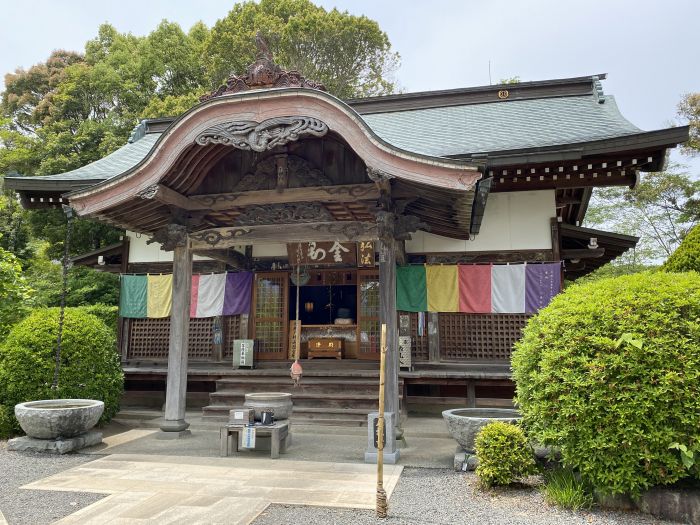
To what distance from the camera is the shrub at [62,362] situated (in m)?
7.52

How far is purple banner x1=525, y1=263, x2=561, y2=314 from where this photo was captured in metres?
8.84

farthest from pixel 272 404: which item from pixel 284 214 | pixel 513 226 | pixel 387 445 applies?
pixel 513 226

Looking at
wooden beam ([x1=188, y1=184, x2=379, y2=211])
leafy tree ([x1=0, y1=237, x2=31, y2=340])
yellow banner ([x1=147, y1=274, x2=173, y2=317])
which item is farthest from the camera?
yellow banner ([x1=147, y1=274, x2=173, y2=317])

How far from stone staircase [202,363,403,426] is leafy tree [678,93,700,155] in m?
21.8

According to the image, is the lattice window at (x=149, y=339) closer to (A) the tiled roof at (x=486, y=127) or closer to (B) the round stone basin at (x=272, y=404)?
(A) the tiled roof at (x=486, y=127)

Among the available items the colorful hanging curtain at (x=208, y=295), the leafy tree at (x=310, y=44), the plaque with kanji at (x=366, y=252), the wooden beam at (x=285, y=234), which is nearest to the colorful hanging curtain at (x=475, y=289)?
the plaque with kanji at (x=366, y=252)

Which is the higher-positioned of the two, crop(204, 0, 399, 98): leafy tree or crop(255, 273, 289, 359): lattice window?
crop(204, 0, 399, 98): leafy tree

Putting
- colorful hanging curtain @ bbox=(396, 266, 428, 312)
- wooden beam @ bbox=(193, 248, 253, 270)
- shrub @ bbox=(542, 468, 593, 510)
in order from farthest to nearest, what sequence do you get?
wooden beam @ bbox=(193, 248, 253, 270), colorful hanging curtain @ bbox=(396, 266, 428, 312), shrub @ bbox=(542, 468, 593, 510)

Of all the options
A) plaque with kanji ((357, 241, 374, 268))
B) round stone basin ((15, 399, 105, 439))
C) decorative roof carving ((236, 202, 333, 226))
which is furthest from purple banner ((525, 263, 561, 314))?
round stone basin ((15, 399, 105, 439))

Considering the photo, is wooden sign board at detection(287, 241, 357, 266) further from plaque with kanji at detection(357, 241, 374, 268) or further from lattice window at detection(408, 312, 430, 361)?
lattice window at detection(408, 312, 430, 361)

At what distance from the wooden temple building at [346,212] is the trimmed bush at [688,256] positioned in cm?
182

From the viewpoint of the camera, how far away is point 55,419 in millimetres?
6602

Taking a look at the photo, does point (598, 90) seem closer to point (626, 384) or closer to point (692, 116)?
point (626, 384)

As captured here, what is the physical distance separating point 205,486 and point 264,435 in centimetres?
172
